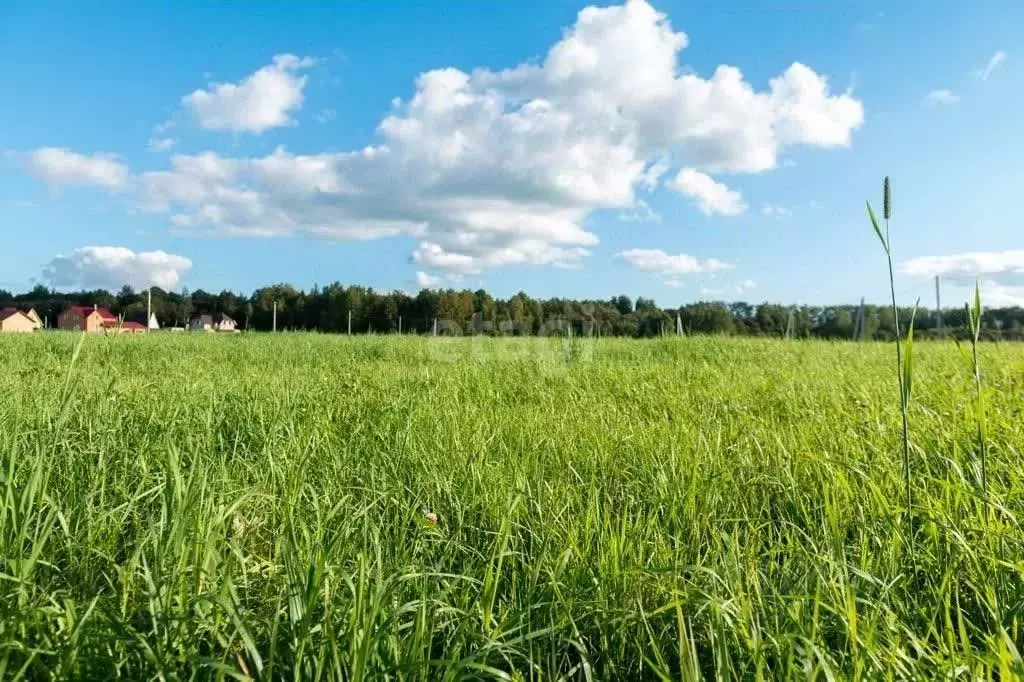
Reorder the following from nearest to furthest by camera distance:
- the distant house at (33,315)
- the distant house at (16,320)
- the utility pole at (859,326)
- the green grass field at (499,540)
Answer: the green grass field at (499,540) → the utility pole at (859,326) → the distant house at (33,315) → the distant house at (16,320)

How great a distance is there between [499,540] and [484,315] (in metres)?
32.9

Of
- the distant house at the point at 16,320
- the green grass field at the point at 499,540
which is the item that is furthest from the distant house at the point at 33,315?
the green grass field at the point at 499,540

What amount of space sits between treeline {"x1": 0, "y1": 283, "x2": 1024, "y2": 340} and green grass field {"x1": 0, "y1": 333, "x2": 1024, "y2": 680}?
28.9 inches

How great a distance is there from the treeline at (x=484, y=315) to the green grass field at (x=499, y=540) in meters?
0.73

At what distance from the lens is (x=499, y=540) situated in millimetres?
1463

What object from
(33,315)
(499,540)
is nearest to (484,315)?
(499,540)

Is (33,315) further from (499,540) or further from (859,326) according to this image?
(499,540)

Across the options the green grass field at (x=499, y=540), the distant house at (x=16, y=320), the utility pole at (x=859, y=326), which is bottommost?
the green grass field at (x=499, y=540)

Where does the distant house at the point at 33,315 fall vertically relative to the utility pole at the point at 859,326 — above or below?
above

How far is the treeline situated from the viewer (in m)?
11.5

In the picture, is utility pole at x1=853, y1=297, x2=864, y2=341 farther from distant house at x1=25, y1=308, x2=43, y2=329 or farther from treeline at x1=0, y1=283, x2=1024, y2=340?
distant house at x1=25, y1=308, x2=43, y2=329

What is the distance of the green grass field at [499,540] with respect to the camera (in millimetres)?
999

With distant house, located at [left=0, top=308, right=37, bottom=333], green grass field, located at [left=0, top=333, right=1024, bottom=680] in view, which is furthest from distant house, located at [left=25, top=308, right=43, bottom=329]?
green grass field, located at [left=0, top=333, right=1024, bottom=680]

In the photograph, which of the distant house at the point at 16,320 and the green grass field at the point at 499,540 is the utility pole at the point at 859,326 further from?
the distant house at the point at 16,320
